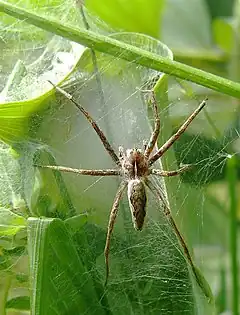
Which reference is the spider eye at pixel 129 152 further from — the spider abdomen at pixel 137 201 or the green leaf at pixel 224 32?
the green leaf at pixel 224 32

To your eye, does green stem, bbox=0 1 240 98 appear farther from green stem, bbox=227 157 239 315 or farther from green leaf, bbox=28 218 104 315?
green stem, bbox=227 157 239 315

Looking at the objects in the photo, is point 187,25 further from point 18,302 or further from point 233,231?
point 18,302

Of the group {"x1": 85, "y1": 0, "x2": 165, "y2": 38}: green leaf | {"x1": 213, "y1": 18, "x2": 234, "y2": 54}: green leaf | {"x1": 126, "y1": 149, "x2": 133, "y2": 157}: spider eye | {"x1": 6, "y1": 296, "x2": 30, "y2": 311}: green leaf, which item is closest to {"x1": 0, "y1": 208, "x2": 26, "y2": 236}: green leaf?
{"x1": 6, "y1": 296, "x2": 30, "y2": 311}: green leaf

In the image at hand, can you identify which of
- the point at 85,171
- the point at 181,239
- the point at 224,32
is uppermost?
the point at 224,32

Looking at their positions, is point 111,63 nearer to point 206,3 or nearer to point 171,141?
point 171,141

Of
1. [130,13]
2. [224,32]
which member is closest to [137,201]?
[130,13]

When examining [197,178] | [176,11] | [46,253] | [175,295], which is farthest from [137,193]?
[176,11]

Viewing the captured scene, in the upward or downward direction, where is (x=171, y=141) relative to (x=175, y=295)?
Answer: upward
